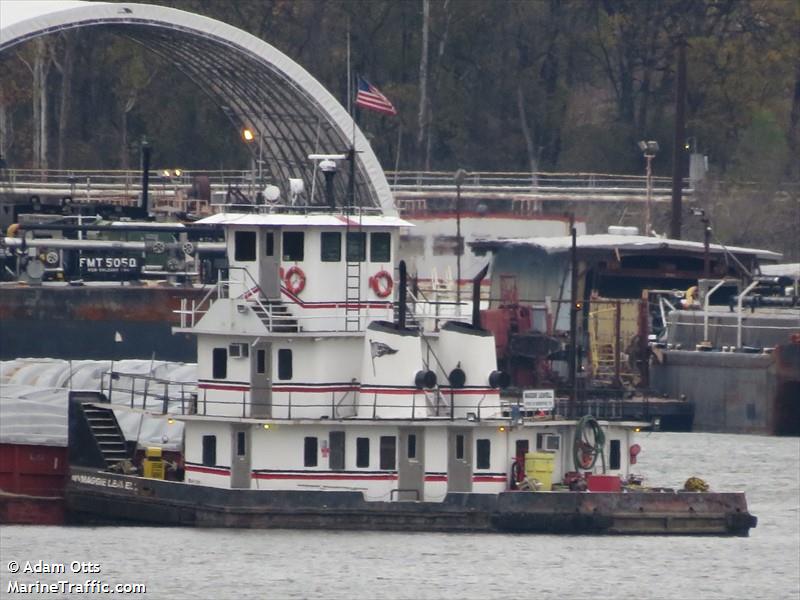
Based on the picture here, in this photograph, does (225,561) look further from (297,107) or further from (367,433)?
(297,107)

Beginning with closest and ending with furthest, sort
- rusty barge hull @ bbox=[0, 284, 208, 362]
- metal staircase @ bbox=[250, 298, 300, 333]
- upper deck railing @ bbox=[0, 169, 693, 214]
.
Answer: metal staircase @ bbox=[250, 298, 300, 333] → rusty barge hull @ bbox=[0, 284, 208, 362] → upper deck railing @ bbox=[0, 169, 693, 214]

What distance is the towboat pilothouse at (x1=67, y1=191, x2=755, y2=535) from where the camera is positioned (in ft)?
137

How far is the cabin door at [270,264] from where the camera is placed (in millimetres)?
42812

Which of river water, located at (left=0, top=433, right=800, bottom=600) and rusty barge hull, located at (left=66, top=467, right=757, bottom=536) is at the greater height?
rusty barge hull, located at (left=66, top=467, right=757, bottom=536)

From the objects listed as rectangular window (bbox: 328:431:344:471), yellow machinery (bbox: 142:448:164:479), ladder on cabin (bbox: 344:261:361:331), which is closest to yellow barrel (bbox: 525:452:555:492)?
rectangular window (bbox: 328:431:344:471)

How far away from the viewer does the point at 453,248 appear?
288 ft

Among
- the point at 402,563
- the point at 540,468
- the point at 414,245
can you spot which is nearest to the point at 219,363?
the point at 402,563

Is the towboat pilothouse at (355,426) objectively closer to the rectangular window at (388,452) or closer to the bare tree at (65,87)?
the rectangular window at (388,452)

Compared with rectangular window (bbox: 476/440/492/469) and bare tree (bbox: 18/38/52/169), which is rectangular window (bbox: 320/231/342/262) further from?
bare tree (bbox: 18/38/52/169)

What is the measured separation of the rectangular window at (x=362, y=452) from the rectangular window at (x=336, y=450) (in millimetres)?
300

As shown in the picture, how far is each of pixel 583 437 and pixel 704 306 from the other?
1232 inches

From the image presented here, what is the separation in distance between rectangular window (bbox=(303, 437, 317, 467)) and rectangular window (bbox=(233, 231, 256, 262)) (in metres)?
3.70

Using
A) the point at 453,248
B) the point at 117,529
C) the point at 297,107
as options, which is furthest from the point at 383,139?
the point at 117,529

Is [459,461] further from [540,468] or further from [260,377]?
[260,377]
